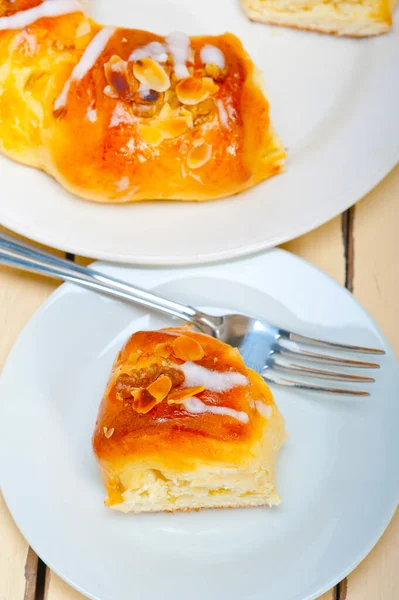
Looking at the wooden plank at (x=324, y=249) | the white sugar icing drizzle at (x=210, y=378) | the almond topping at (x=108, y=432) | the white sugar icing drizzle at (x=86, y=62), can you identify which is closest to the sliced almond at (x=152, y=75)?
the white sugar icing drizzle at (x=86, y=62)

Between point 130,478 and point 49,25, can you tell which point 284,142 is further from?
point 130,478

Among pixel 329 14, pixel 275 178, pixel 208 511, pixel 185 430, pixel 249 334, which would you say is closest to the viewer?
pixel 185 430

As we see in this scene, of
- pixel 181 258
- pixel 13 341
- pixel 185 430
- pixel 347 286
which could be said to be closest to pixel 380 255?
pixel 347 286

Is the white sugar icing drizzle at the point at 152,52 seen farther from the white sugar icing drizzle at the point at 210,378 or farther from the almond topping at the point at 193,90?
the white sugar icing drizzle at the point at 210,378

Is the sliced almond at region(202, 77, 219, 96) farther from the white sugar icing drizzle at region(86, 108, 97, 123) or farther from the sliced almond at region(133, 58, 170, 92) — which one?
the white sugar icing drizzle at region(86, 108, 97, 123)

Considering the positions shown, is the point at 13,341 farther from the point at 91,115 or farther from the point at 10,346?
the point at 91,115

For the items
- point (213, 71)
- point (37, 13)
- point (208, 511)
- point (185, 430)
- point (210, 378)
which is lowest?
point (208, 511)

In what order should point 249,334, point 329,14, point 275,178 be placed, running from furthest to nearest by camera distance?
point 329,14
point 275,178
point 249,334

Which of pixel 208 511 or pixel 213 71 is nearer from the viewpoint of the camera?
pixel 208 511
